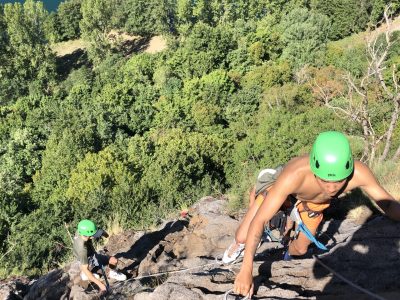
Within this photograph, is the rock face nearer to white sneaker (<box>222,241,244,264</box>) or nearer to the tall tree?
white sneaker (<box>222,241,244,264</box>)

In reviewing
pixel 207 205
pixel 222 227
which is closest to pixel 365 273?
pixel 222 227

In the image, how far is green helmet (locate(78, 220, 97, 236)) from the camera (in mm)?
6254

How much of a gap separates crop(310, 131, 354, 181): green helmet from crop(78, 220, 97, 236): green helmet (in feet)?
12.8

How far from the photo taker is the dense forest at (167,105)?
1278 cm

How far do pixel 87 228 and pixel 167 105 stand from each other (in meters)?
35.7

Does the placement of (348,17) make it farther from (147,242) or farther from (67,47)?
(147,242)

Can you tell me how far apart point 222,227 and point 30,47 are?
5681cm

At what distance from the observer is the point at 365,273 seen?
4125mm

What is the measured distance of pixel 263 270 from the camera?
4.46m

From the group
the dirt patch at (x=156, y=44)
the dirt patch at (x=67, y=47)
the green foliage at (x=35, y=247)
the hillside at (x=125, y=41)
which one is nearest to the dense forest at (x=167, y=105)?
the green foliage at (x=35, y=247)

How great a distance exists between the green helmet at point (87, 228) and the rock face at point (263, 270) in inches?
28.8

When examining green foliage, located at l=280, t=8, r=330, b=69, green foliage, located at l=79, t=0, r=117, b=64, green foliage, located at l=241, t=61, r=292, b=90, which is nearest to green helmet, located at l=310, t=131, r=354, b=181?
green foliage, located at l=241, t=61, r=292, b=90

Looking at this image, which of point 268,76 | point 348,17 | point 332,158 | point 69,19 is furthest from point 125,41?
point 332,158

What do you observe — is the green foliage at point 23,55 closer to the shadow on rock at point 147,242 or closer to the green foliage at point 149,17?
the green foliage at point 149,17
